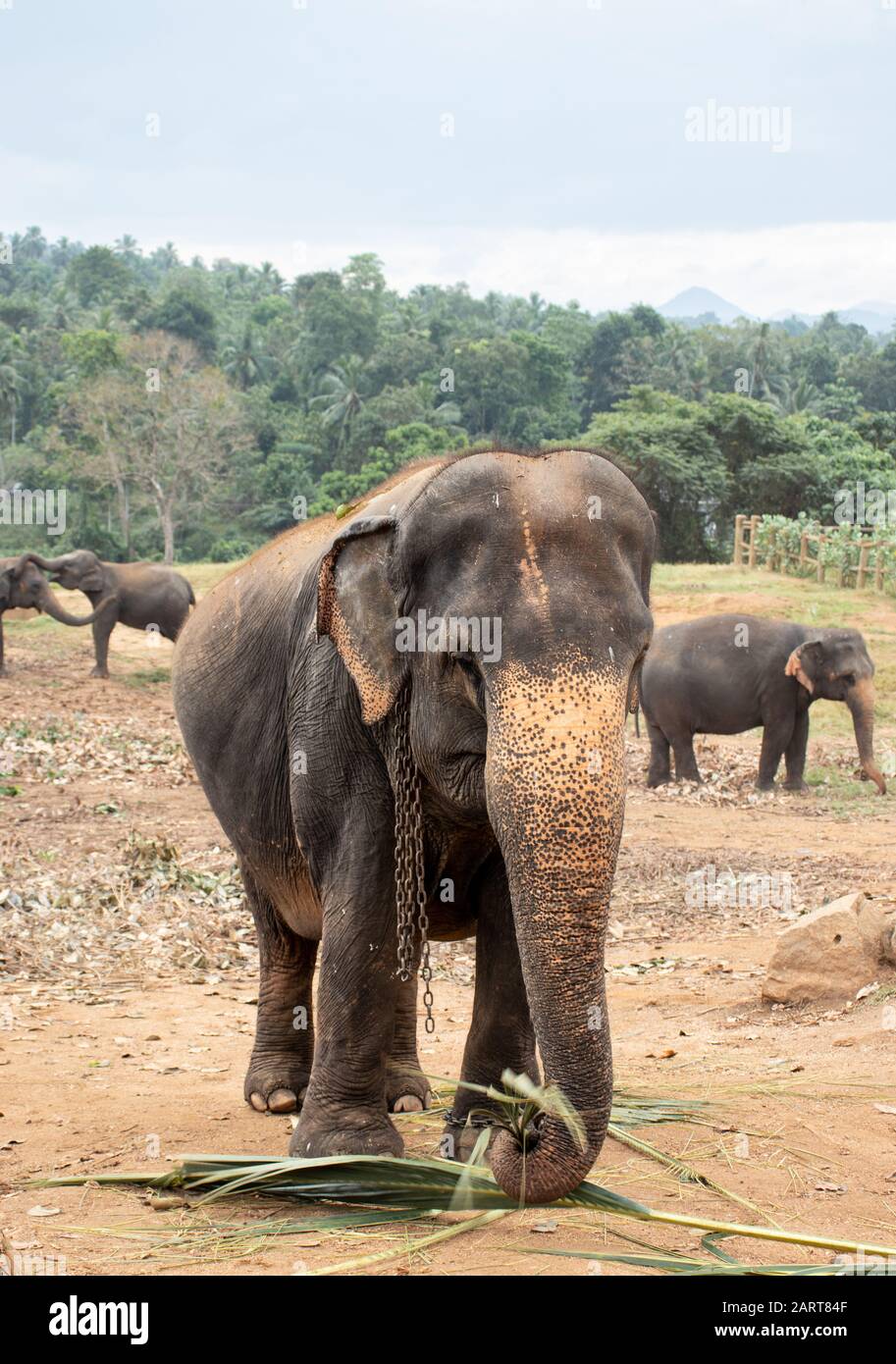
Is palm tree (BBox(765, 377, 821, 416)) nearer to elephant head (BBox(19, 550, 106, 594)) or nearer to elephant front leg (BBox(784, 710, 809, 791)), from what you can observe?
elephant head (BBox(19, 550, 106, 594))

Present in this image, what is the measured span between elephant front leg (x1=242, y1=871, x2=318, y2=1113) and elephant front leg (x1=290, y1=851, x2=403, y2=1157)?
3.38 ft

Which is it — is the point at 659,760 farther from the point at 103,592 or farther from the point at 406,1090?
the point at 406,1090

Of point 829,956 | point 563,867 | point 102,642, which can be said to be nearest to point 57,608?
point 102,642

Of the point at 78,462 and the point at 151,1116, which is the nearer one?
the point at 151,1116

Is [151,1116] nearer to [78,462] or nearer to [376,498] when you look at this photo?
[376,498]


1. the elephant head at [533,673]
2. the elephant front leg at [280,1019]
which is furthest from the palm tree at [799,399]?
the elephant head at [533,673]

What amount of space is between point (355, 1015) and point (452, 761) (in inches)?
35.8

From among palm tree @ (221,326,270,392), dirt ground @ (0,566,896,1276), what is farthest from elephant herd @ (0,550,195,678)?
palm tree @ (221,326,270,392)

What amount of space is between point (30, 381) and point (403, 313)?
729 inches

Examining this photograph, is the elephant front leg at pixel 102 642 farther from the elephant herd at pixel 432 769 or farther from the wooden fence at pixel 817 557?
the elephant herd at pixel 432 769

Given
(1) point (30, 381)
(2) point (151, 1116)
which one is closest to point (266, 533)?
(1) point (30, 381)

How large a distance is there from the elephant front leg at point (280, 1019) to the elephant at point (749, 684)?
407 inches

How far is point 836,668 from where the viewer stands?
50.0ft

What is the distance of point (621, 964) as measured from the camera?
8.10 m
